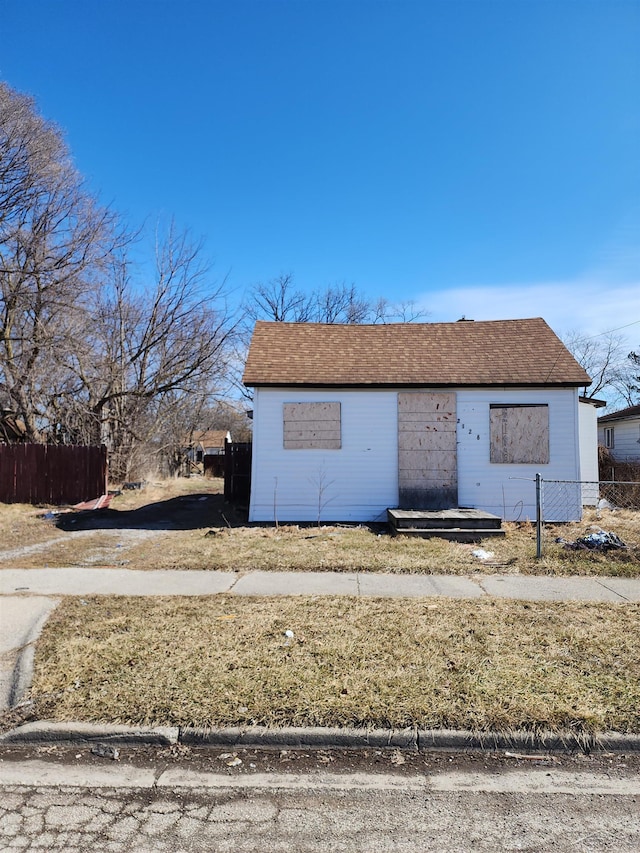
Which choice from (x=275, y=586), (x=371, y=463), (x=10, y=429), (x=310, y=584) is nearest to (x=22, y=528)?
(x=371, y=463)

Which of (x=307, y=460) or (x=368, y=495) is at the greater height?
(x=307, y=460)

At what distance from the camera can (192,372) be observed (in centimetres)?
2444

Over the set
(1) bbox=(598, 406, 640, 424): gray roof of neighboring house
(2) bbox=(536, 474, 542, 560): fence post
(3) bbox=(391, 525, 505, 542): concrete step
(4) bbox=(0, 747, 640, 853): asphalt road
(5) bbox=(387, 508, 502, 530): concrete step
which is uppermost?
(1) bbox=(598, 406, 640, 424): gray roof of neighboring house

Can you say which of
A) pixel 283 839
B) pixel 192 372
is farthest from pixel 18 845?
pixel 192 372

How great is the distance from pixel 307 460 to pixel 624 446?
70.8 ft

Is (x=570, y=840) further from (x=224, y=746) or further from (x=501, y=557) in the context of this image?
(x=501, y=557)

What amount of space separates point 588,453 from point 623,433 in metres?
13.3

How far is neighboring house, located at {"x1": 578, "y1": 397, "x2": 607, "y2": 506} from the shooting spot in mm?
16078

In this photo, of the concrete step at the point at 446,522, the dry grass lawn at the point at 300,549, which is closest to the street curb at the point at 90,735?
the dry grass lawn at the point at 300,549

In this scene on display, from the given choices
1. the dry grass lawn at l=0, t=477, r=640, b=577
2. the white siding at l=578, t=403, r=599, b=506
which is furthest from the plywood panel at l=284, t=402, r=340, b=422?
the white siding at l=578, t=403, r=599, b=506

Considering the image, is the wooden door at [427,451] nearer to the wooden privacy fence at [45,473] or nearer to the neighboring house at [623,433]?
the wooden privacy fence at [45,473]

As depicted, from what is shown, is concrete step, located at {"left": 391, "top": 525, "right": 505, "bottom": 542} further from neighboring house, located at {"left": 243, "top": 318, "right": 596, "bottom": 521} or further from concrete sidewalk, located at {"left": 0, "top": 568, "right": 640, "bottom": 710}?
concrete sidewalk, located at {"left": 0, "top": 568, "right": 640, "bottom": 710}

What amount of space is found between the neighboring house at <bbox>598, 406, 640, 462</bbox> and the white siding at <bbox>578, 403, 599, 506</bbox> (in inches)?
360

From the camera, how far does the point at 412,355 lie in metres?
14.5
